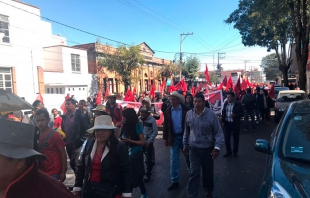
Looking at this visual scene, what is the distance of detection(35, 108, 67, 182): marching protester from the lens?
370 centimetres

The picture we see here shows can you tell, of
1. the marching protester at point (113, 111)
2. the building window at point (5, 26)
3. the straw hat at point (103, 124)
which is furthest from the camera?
the building window at point (5, 26)

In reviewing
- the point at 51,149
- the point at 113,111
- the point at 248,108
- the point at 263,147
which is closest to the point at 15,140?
the point at 51,149

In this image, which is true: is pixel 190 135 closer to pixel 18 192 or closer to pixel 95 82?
pixel 18 192

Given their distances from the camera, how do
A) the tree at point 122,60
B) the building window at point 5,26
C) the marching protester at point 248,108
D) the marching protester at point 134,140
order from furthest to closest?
the tree at point 122,60 → the building window at point 5,26 → the marching protester at point 248,108 → the marching protester at point 134,140

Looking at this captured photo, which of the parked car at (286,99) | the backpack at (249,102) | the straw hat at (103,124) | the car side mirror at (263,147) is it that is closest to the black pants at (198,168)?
the car side mirror at (263,147)

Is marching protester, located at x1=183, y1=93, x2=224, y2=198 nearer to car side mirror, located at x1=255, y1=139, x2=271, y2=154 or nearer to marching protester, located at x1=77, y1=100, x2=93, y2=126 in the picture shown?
car side mirror, located at x1=255, y1=139, x2=271, y2=154

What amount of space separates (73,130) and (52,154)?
148cm

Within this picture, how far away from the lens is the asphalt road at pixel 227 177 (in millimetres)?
4855

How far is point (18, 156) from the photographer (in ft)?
4.83

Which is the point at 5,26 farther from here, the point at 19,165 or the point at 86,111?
the point at 19,165

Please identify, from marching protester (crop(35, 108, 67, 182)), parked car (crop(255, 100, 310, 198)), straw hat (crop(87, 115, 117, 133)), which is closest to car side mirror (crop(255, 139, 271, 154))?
parked car (crop(255, 100, 310, 198))

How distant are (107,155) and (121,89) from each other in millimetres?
30853

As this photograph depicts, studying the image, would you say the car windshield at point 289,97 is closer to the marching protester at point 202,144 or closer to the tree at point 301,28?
the tree at point 301,28

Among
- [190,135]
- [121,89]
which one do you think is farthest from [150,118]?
[121,89]
